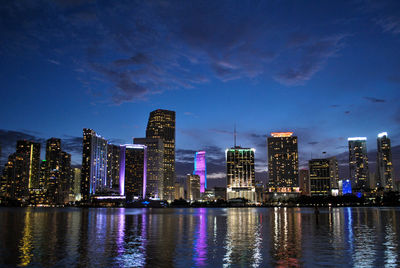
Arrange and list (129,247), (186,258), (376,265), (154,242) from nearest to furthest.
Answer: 1. (376,265)
2. (186,258)
3. (129,247)
4. (154,242)

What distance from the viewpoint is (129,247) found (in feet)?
111

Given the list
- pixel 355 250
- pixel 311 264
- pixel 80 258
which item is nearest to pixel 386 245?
pixel 355 250

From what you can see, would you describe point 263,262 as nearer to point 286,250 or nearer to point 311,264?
point 311,264

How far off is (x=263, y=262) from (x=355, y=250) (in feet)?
33.7

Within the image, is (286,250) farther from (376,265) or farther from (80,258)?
(80,258)

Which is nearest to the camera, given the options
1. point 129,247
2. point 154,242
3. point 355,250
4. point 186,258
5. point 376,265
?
point 376,265

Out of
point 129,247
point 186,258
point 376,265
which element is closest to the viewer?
point 376,265

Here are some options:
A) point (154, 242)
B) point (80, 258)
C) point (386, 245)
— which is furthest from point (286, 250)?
point (80, 258)

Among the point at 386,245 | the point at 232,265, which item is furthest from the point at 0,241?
the point at 386,245

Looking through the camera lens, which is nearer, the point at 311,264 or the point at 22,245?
the point at 311,264

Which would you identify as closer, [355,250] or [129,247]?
[355,250]

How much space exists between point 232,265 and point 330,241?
1757cm

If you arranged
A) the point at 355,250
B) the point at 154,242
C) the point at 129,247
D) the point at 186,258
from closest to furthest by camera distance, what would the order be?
1. the point at 186,258
2. the point at 355,250
3. the point at 129,247
4. the point at 154,242

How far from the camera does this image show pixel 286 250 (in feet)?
102
